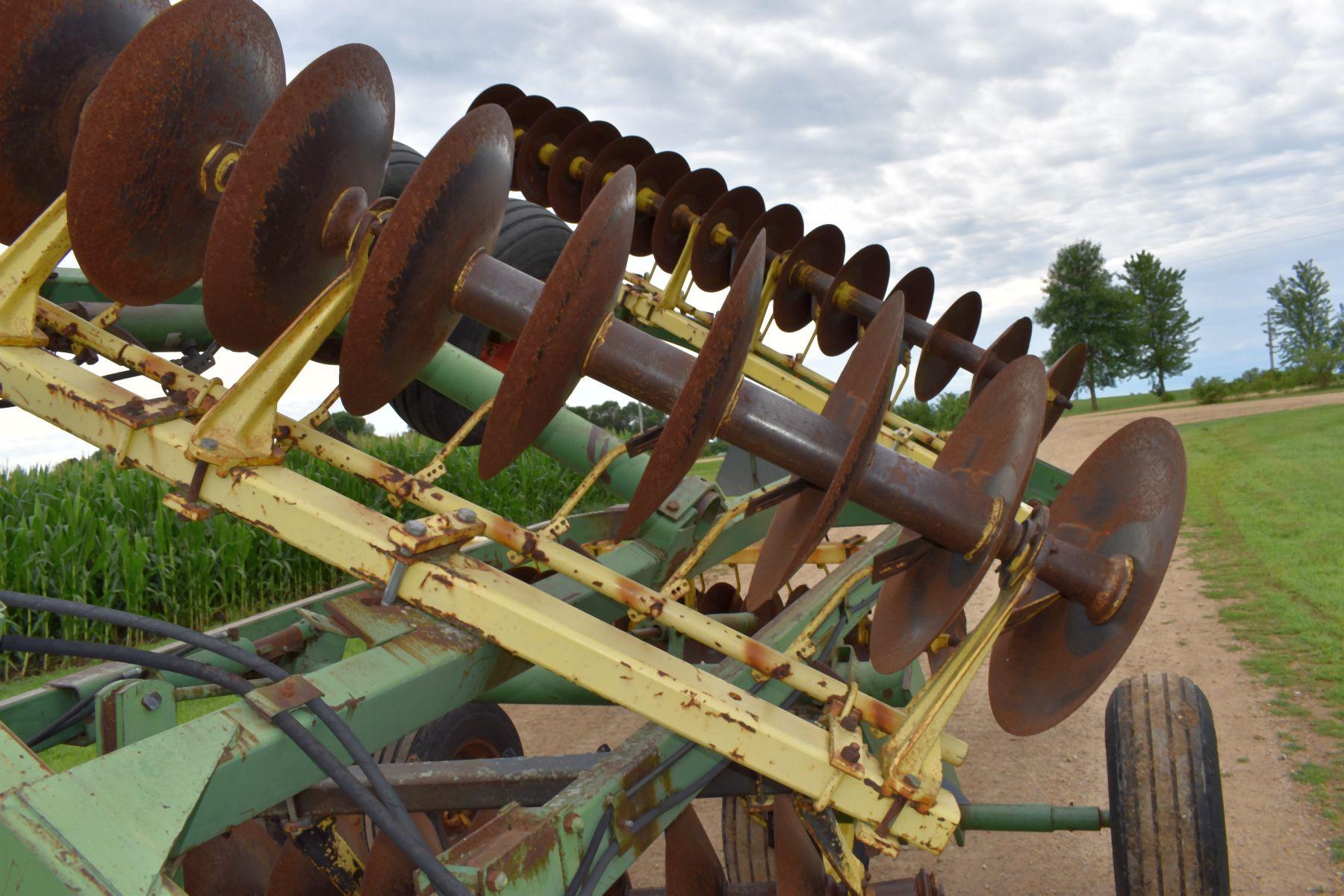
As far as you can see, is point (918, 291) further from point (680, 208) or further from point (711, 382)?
point (711, 382)

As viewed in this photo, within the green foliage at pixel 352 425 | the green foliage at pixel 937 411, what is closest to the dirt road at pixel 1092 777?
the green foliage at pixel 352 425

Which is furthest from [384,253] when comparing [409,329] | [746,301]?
[746,301]

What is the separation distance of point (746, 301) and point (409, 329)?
77 centimetres

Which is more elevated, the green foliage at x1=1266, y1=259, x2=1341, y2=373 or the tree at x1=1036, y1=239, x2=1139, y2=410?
the green foliage at x1=1266, y1=259, x2=1341, y2=373

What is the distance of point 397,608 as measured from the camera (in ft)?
8.91

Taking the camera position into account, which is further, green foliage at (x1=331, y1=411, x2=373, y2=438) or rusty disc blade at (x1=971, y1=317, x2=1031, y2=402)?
green foliage at (x1=331, y1=411, x2=373, y2=438)

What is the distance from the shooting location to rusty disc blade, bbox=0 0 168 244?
2631 millimetres

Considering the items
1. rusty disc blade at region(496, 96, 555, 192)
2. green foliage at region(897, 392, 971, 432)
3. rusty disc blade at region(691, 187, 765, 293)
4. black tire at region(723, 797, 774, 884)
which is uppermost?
green foliage at region(897, 392, 971, 432)

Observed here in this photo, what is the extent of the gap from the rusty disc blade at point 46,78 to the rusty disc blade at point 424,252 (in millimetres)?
1216

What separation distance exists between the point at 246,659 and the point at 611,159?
3840 millimetres

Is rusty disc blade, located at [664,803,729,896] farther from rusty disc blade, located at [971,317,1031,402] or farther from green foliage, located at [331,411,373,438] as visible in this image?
green foliage, located at [331,411,373,438]

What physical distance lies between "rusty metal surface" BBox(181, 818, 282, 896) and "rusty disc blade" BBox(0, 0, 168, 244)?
1916 millimetres

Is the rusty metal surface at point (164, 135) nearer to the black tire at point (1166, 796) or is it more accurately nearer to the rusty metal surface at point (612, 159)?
the rusty metal surface at point (612, 159)

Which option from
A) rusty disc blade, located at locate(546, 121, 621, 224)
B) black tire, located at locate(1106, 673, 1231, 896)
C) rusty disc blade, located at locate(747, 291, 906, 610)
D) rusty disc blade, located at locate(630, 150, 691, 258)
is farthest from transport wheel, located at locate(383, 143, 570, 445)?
black tire, located at locate(1106, 673, 1231, 896)
